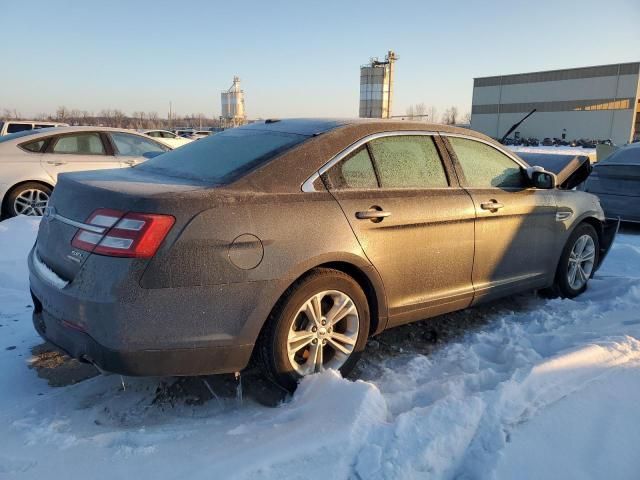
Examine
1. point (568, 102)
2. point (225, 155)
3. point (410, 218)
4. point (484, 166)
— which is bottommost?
point (410, 218)

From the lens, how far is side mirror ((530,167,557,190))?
4.26 m

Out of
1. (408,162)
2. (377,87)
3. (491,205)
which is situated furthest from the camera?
(377,87)

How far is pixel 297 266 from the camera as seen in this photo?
9.21 ft

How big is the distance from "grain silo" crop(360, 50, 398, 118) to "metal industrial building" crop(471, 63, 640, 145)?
28442 mm

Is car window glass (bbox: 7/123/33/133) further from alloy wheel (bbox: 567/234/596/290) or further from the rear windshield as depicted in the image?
alloy wheel (bbox: 567/234/596/290)

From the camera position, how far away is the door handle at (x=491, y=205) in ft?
12.6

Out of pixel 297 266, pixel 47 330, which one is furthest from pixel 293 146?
pixel 47 330

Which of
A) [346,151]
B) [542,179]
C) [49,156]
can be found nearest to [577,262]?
[542,179]

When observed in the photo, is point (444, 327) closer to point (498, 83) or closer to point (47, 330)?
point (47, 330)

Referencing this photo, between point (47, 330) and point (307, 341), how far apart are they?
1376 millimetres

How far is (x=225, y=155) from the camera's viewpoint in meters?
3.30

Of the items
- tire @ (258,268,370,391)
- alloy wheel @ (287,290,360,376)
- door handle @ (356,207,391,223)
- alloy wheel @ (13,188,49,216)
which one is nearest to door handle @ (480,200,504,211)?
door handle @ (356,207,391,223)

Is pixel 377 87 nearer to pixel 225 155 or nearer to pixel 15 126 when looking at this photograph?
pixel 15 126

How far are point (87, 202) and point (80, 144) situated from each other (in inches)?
240
